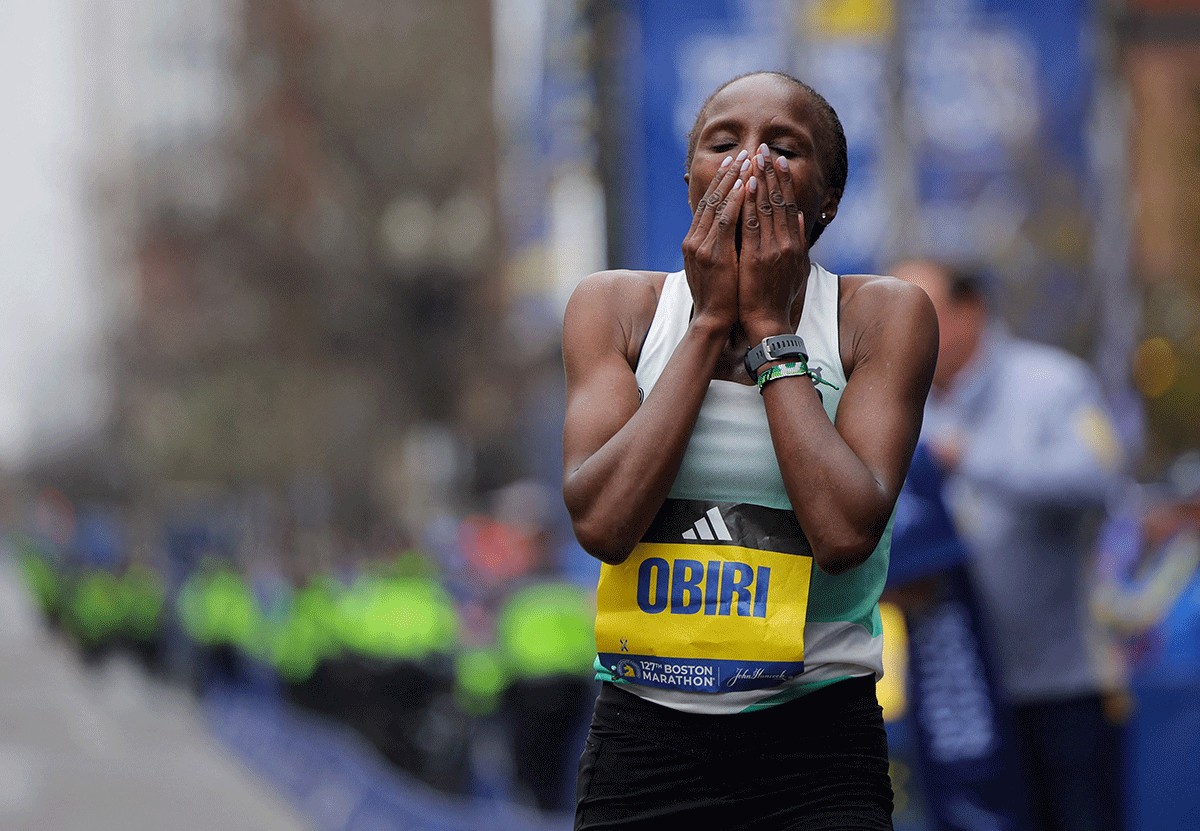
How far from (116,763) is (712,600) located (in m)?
10.4

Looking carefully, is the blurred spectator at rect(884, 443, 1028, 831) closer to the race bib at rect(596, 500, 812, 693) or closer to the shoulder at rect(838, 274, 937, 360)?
the shoulder at rect(838, 274, 937, 360)

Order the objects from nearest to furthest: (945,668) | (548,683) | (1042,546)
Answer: (945,668)
(1042,546)
(548,683)

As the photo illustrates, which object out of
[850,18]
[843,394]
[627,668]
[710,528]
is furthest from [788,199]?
[850,18]

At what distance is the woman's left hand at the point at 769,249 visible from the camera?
2189mm

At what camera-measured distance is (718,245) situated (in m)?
2.21

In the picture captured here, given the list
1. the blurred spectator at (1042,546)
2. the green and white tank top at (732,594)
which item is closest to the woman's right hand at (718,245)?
the green and white tank top at (732,594)

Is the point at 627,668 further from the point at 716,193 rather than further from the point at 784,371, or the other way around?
the point at 716,193

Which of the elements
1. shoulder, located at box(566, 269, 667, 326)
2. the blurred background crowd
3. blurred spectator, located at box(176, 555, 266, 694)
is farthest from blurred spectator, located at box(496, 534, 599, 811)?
blurred spectator, located at box(176, 555, 266, 694)

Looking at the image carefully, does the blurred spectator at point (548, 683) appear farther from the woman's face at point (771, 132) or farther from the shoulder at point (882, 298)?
the woman's face at point (771, 132)

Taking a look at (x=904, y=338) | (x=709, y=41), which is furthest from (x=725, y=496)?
(x=709, y=41)

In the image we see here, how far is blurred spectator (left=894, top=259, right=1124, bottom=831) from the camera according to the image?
450 cm

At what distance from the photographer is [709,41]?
8164mm

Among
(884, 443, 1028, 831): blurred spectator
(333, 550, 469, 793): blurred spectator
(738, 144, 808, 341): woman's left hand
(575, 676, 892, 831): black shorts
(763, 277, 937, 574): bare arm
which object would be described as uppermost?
(738, 144, 808, 341): woman's left hand

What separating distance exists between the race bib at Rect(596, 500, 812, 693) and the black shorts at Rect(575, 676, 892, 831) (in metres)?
0.07
